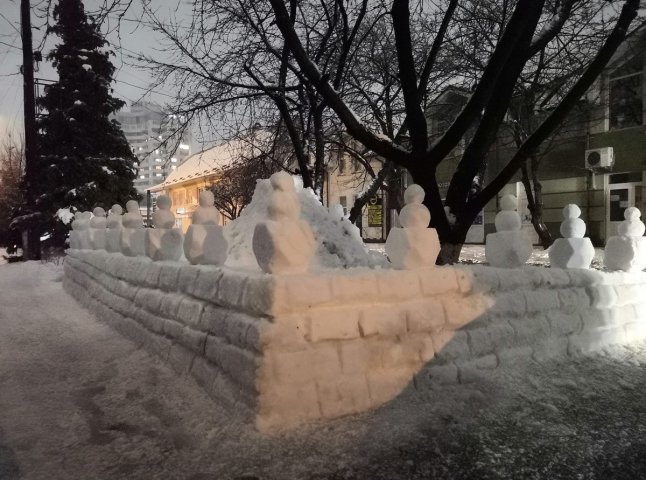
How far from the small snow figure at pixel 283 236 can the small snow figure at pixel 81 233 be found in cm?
662

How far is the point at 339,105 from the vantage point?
639cm

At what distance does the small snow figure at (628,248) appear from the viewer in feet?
15.9

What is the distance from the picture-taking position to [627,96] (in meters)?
16.2

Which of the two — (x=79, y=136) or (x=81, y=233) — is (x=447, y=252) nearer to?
(x=81, y=233)

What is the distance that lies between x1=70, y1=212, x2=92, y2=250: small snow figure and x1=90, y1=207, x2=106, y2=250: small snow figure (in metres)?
0.26

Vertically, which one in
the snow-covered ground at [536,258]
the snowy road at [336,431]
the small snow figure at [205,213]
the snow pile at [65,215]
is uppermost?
the snow pile at [65,215]

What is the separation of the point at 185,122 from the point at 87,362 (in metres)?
6.54

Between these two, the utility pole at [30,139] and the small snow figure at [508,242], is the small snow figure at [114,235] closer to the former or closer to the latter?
the small snow figure at [508,242]

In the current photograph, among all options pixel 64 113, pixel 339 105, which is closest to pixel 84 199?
pixel 64 113

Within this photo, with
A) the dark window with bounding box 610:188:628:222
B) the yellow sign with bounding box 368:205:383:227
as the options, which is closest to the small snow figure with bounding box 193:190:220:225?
the dark window with bounding box 610:188:628:222

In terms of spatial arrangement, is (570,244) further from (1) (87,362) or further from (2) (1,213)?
(2) (1,213)

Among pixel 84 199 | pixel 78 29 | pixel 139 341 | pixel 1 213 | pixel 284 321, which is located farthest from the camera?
pixel 1 213

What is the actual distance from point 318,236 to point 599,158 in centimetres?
1448

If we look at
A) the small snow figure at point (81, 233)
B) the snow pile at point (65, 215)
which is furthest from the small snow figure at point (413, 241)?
the snow pile at point (65, 215)
